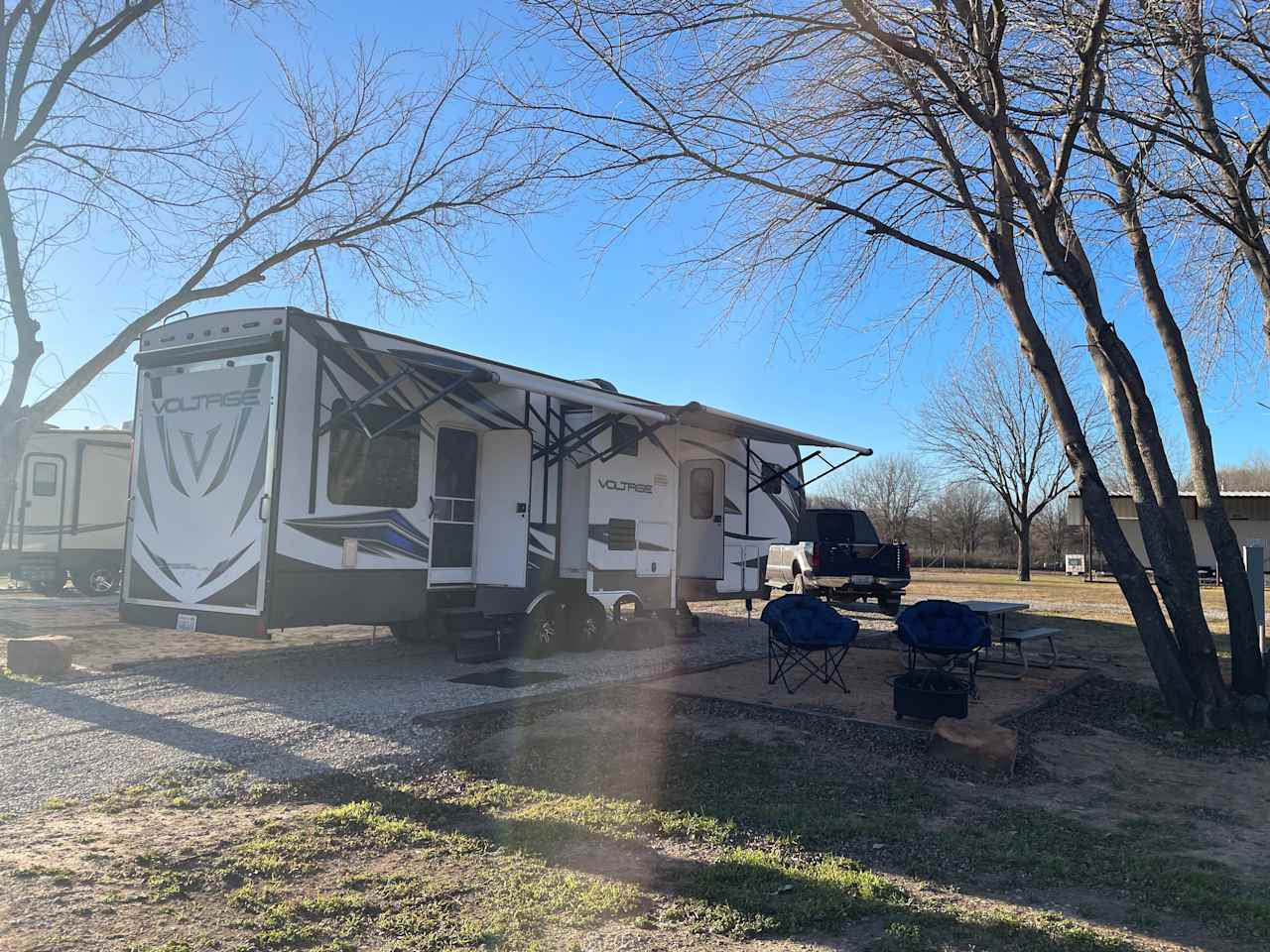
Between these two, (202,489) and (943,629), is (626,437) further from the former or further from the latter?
(202,489)

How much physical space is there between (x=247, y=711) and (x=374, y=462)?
97.1 inches

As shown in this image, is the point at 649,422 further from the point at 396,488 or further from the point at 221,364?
the point at 221,364

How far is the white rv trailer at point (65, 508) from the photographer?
15.5 metres

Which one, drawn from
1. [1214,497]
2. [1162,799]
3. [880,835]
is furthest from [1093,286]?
[880,835]

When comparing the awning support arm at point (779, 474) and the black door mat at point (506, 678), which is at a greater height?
the awning support arm at point (779, 474)

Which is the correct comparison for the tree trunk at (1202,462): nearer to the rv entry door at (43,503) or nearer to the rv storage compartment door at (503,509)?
the rv storage compartment door at (503,509)

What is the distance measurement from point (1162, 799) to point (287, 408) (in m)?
6.83

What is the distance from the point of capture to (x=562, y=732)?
638cm

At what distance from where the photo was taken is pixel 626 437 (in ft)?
35.8

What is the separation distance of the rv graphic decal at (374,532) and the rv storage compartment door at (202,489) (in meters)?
0.47

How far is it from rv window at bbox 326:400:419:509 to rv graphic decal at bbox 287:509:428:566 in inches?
5.3

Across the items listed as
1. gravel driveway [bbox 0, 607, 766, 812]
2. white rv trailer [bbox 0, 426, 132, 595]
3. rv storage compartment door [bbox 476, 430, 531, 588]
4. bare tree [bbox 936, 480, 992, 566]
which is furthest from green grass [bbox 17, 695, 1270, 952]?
bare tree [bbox 936, 480, 992, 566]

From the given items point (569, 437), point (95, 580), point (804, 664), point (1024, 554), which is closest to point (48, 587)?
point (95, 580)

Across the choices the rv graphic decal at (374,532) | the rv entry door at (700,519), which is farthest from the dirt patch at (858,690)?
the rv entry door at (700,519)
